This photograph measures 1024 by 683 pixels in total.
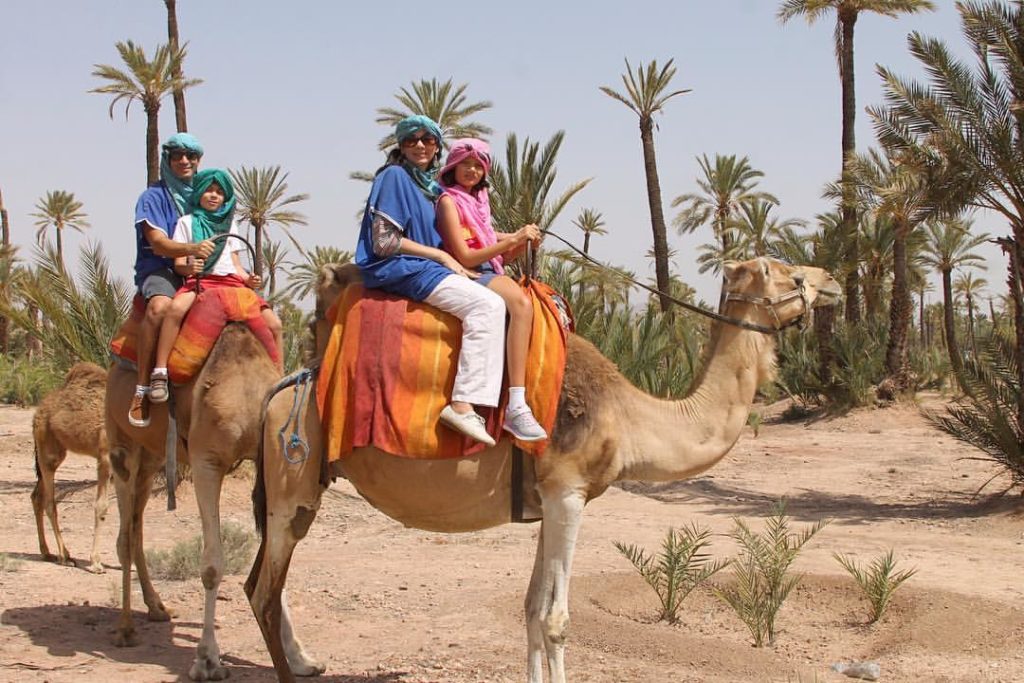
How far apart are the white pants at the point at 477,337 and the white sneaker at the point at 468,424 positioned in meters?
0.07

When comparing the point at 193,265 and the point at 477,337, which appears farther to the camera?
the point at 193,265

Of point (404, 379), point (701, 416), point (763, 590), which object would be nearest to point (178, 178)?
point (404, 379)

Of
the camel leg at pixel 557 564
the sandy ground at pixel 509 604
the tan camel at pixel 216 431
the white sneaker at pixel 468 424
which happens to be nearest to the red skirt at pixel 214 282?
the tan camel at pixel 216 431

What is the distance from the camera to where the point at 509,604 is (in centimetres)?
750

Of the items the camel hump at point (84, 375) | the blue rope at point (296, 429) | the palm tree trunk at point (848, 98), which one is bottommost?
the blue rope at point (296, 429)

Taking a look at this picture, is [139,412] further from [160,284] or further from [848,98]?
[848,98]

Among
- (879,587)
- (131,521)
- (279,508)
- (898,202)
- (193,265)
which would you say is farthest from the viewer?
(898,202)

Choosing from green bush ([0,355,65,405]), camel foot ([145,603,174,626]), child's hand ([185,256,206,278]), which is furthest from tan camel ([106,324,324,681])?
green bush ([0,355,65,405])

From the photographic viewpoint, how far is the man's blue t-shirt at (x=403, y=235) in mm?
5031

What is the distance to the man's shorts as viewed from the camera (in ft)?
20.4

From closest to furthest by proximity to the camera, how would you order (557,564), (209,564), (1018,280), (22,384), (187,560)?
(557,564) → (209,564) → (187,560) → (1018,280) → (22,384)

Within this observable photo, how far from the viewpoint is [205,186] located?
6441 millimetres

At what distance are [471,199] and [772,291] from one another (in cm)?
152

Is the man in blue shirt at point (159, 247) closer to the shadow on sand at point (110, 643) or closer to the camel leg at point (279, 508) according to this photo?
the camel leg at point (279, 508)
